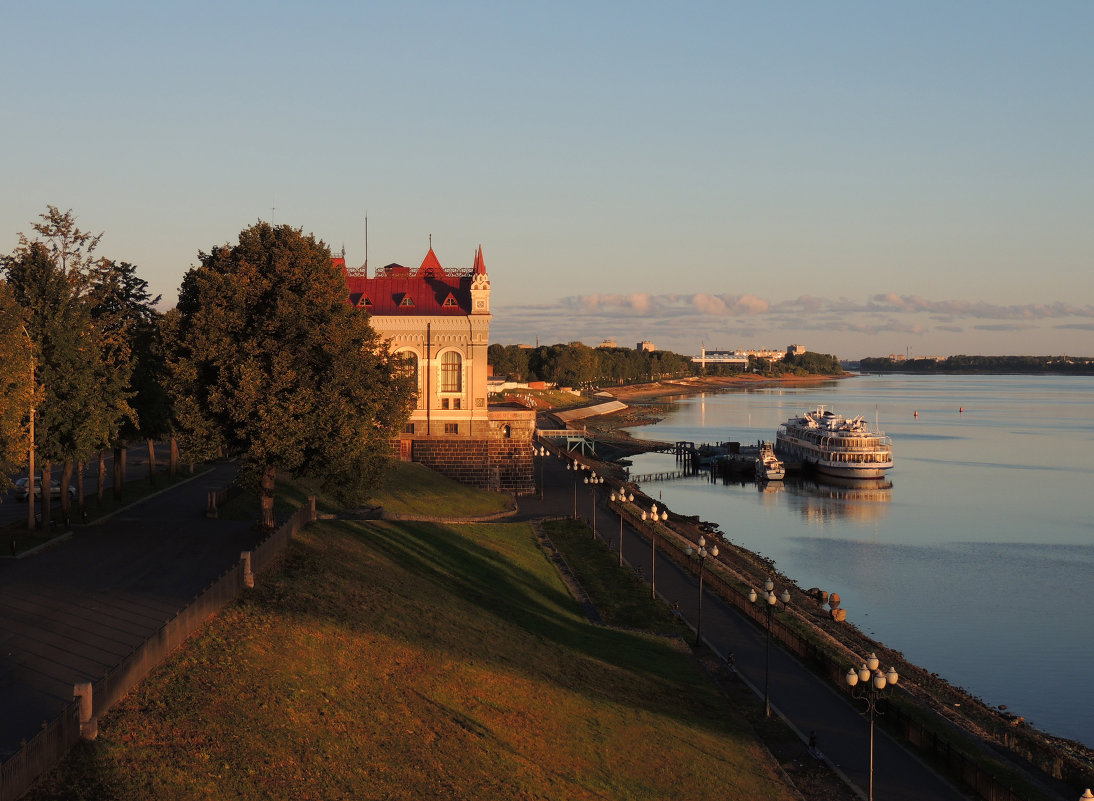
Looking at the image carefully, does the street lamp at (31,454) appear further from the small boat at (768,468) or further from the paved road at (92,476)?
the small boat at (768,468)

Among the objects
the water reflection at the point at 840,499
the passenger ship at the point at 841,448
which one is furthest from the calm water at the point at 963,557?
the passenger ship at the point at 841,448

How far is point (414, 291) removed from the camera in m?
92.5

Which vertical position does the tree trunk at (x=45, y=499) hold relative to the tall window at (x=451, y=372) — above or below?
below

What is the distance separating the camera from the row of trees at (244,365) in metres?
42.5

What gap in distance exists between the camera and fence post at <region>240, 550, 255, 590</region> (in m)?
33.5

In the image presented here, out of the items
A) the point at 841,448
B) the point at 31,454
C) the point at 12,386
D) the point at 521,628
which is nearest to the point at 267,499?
the point at 31,454

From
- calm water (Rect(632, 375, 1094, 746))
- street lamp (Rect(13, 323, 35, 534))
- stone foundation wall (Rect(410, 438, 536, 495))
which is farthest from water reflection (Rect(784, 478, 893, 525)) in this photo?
street lamp (Rect(13, 323, 35, 534))

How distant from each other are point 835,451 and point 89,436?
334ft

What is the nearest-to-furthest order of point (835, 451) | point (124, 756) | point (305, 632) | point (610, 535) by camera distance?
point (124, 756), point (305, 632), point (610, 535), point (835, 451)

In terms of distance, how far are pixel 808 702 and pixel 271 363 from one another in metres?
25.8

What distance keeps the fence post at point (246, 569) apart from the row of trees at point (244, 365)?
9.01 m

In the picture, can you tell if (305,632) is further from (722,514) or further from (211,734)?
(722,514)

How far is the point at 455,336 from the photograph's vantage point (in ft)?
298

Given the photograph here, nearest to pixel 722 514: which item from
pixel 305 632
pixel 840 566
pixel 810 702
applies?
pixel 840 566
